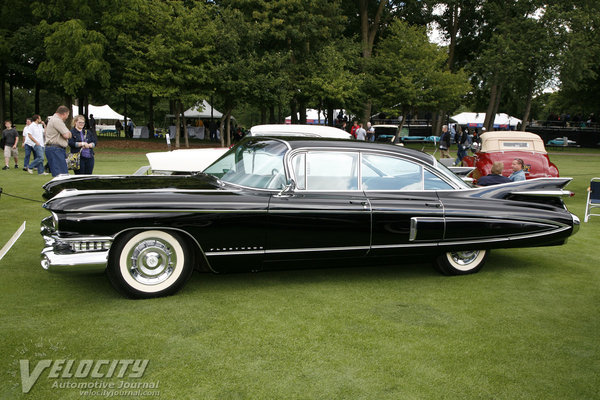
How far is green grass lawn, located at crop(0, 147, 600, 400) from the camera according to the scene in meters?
3.48

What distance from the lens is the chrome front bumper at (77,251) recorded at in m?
4.62

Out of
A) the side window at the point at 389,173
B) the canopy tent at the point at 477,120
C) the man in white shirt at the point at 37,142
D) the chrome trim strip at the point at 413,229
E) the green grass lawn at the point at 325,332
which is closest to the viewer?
the green grass lawn at the point at 325,332

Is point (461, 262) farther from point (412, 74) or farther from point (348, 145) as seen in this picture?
point (412, 74)

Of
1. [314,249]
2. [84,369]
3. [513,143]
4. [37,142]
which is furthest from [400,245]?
[37,142]

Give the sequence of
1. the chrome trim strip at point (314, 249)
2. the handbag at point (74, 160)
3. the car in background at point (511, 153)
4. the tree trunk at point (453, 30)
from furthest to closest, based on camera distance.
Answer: the tree trunk at point (453, 30), the car in background at point (511, 153), the handbag at point (74, 160), the chrome trim strip at point (314, 249)

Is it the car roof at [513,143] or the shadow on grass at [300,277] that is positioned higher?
the car roof at [513,143]

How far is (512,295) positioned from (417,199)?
4.42ft

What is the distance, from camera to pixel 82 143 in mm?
9406

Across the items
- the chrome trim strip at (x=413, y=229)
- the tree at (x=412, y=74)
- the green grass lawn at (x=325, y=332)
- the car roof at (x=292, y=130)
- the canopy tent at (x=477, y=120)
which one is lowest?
the green grass lawn at (x=325, y=332)

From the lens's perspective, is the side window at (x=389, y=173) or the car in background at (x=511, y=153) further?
the car in background at (x=511, y=153)

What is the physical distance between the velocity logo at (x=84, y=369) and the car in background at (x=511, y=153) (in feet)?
36.2

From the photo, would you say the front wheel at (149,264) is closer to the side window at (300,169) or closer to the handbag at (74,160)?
the side window at (300,169)

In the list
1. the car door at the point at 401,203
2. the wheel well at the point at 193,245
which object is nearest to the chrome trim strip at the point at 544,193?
the car door at the point at 401,203

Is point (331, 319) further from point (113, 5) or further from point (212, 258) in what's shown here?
point (113, 5)
